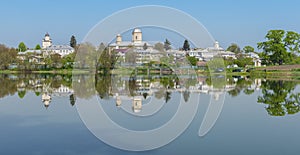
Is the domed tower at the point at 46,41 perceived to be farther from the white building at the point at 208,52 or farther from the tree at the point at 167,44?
the tree at the point at 167,44

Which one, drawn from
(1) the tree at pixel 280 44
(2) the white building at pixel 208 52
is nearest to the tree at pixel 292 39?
(1) the tree at pixel 280 44

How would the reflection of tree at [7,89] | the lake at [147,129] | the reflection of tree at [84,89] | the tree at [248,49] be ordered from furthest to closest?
the tree at [248,49] → the reflection of tree at [7,89] → the reflection of tree at [84,89] → the lake at [147,129]

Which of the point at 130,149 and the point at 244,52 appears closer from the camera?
the point at 130,149

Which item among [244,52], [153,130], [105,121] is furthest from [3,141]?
[244,52]

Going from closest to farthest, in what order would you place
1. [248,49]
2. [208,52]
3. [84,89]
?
[208,52] < [84,89] < [248,49]

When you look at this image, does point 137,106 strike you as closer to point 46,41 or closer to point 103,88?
point 103,88

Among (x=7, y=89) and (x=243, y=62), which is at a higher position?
(x=243, y=62)

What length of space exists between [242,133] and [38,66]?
4074 centimetres

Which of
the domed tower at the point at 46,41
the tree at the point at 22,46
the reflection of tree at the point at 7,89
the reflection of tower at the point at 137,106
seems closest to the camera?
the reflection of tower at the point at 137,106

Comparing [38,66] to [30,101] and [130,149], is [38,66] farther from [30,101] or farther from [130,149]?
[130,149]

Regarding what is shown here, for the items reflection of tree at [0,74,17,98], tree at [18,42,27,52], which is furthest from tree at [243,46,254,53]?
reflection of tree at [0,74,17,98]

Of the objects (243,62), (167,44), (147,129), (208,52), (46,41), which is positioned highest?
(46,41)

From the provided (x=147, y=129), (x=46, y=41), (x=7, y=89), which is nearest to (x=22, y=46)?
(x=46, y=41)

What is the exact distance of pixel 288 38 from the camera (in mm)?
40781
